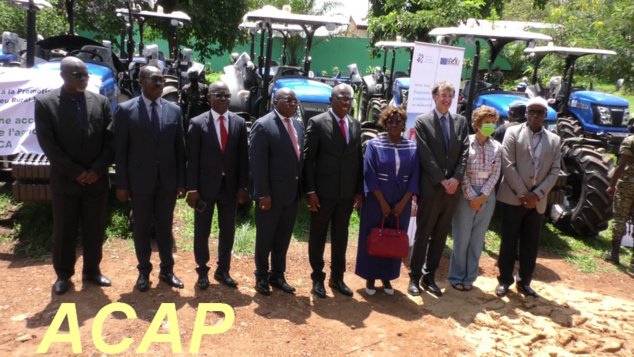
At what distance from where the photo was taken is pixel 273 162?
14.7ft

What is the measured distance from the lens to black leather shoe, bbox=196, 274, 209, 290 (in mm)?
4695

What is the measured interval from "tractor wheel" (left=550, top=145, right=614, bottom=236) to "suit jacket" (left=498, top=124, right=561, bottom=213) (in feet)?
5.76

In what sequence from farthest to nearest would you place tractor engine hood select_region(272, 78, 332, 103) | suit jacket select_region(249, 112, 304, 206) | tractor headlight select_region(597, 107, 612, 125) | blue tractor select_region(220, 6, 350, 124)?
tractor headlight select_region(597, 107, 612, 125) → tractor engine hood select_region(272, 78, 332, 103) → blue tractor select_region(220, 6, 350, 124) → suit jacket select_region(249, 112, 304, 206)

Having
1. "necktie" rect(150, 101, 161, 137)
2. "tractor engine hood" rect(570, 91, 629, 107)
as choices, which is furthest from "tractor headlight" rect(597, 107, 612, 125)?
"necktie" rect(150, 101, 161, 137)

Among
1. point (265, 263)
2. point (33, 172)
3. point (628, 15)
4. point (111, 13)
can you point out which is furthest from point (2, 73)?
point (628, 15)

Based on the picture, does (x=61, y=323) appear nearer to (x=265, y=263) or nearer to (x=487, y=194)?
(x=265, y=263)

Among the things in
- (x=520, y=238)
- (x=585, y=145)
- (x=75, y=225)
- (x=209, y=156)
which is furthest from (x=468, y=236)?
(x=585, y=145)

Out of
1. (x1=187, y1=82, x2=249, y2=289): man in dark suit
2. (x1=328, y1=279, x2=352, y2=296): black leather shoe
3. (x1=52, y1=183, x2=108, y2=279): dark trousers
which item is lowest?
(x1=328, y1=279, x2=352, y2=296): black leather shoe

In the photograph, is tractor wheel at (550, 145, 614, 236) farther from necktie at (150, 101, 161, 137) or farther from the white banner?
the white banner

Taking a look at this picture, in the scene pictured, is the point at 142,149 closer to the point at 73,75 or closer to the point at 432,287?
the point at 73,75

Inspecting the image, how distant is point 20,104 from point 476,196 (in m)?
4.73

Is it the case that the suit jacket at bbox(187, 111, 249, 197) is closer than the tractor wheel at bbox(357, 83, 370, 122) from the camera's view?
Yes

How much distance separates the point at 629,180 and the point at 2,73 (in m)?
7.05

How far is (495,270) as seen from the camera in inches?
235
